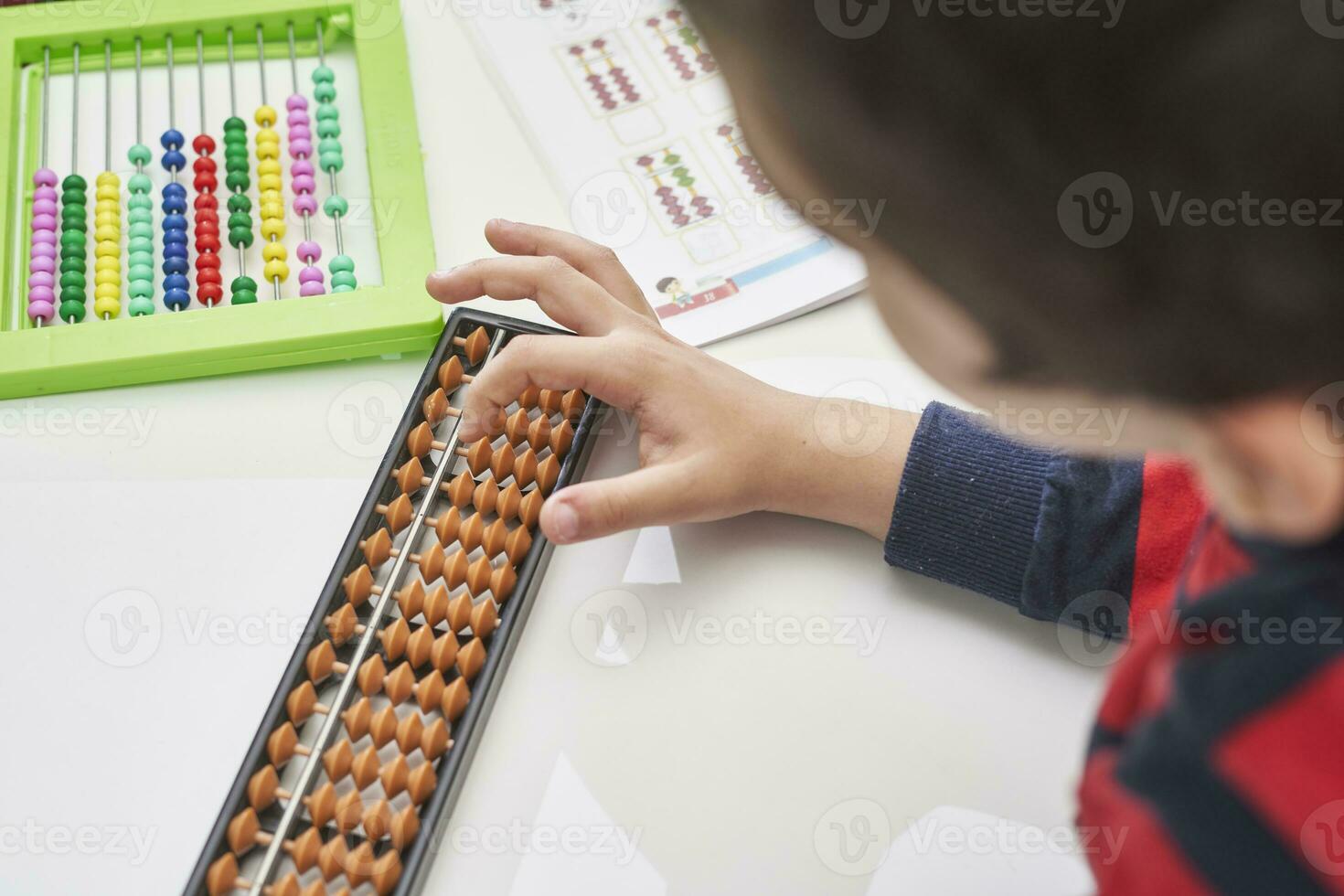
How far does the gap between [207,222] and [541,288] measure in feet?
0.92

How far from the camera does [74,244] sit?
2.80 feet

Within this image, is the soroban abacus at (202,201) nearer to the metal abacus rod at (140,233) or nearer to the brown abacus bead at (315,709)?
the metal abacus rod at (140,233)

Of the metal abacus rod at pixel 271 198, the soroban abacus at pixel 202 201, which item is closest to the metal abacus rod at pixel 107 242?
the soroban abacus at pixel 202 201

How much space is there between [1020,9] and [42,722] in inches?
24.7

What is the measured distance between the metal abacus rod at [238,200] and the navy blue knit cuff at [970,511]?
0.48m

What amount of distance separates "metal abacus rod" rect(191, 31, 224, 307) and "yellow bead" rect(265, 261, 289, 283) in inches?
1.5

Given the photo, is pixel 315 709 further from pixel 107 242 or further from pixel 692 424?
pixel 107 242

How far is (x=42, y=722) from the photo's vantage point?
25.7 inches

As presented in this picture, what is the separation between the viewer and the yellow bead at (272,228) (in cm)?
87

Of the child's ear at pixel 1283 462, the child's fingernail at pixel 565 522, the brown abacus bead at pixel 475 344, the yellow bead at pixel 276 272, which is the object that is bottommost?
the child's ear at pixel 1283 462

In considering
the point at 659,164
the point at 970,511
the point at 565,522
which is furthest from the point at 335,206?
the point at 970,511

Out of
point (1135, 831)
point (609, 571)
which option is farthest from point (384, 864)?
point (1135, 831)

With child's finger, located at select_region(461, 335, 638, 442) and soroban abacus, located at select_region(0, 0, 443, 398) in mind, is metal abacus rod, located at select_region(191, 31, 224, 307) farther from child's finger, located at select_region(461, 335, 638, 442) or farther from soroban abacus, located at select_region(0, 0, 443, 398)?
child's finger, located at select_region(461, 335, 638, 442)

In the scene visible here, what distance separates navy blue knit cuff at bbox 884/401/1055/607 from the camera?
0.70 meters
